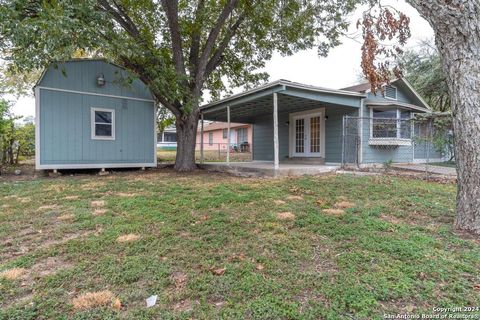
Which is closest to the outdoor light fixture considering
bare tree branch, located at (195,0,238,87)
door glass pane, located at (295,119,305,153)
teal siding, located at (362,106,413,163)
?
bare tree branch, located at (195,0,238,87)

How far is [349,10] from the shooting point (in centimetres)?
970

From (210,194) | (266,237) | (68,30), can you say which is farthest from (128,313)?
(68,30)

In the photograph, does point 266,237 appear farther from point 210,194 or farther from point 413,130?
point 413,130

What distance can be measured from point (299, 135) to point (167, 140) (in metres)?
25.3

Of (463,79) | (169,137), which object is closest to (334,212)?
(463,79)

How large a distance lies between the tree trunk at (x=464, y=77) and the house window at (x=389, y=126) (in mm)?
6636

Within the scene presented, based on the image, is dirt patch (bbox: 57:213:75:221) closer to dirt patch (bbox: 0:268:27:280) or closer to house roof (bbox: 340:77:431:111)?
dirt patch (bbox: 0:268:27:280)

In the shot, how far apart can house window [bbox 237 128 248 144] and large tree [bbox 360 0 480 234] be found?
67.0 feet

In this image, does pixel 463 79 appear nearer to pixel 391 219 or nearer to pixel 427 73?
pixel 391 219

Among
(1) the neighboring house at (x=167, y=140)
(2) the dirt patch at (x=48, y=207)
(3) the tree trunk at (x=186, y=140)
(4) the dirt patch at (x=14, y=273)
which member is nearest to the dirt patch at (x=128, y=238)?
(4) the dirt patch at (x=14, y=273)

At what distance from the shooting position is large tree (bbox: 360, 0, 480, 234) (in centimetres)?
273

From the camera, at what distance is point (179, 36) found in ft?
29.1

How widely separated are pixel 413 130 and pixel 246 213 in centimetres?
916

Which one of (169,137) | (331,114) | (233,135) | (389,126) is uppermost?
(169,137)
